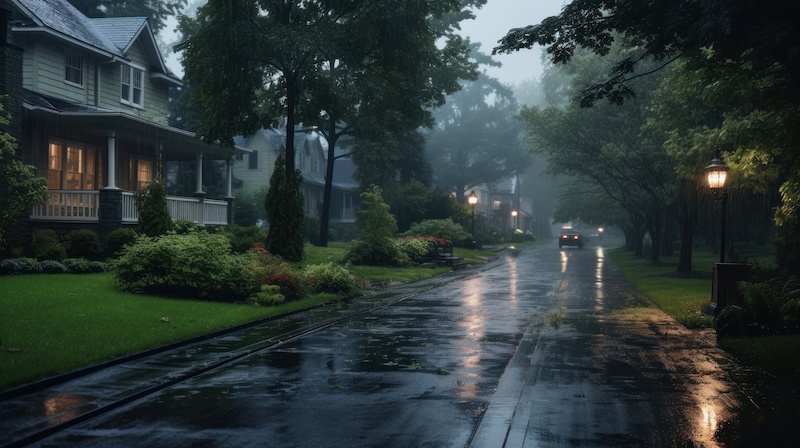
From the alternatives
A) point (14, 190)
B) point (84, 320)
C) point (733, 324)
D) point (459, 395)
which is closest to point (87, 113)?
point (14, 190)

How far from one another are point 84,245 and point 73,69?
30.7 feet

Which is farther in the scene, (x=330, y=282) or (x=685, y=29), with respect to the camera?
(x=330, y=282)

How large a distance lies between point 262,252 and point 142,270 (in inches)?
247

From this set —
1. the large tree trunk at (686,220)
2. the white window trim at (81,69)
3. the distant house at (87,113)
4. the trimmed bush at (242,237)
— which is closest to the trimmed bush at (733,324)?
the trimmed bush at (242,237)

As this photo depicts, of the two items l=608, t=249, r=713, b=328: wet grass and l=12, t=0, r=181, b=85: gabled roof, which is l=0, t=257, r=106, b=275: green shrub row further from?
l=608, t=249, r=713, b=328: wet grass

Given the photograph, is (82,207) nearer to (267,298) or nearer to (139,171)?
(139,171)

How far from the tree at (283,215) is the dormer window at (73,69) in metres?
9.40

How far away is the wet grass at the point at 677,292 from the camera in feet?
57.6

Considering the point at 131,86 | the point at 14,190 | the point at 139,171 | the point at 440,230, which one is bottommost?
the point at 440,230

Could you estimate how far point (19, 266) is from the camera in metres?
21.0

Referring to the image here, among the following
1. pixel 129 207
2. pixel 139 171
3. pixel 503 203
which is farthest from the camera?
pixel 503 203

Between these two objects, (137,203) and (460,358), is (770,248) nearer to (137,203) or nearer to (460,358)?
(137,203)

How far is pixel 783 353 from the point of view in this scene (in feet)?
39.8

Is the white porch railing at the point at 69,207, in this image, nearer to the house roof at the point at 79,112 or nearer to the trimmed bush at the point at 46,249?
the house roof at the point at 79,112
